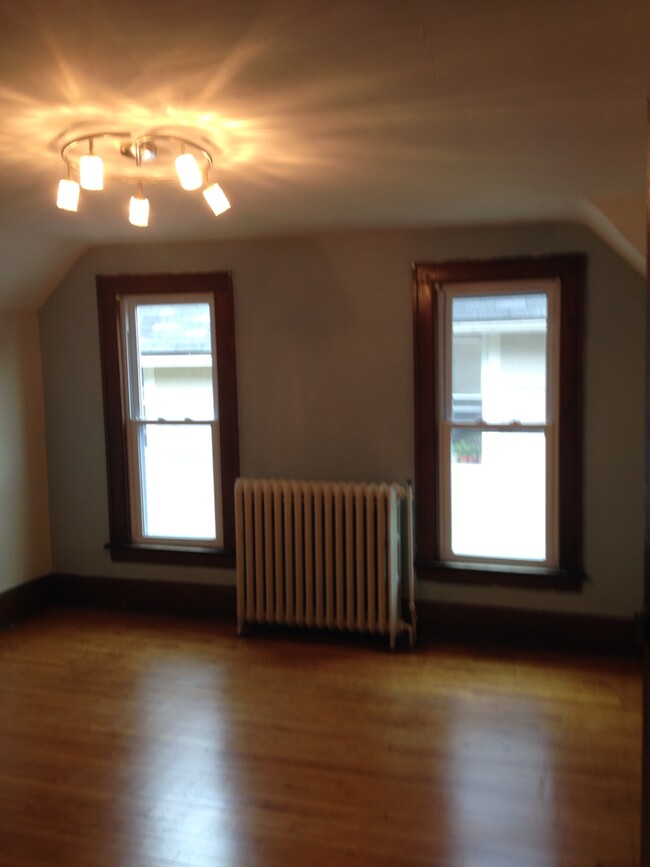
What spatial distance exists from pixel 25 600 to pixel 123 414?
142 centimetres

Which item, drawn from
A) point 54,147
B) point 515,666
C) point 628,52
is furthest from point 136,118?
point 515,666

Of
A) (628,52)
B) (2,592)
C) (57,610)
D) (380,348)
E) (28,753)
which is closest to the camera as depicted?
(628,52)

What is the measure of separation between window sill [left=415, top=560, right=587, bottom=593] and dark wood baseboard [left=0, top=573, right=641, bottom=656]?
154mm

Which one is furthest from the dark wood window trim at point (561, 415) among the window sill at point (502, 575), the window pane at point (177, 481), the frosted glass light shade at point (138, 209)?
the frosted glass light shade at point (138, 209)

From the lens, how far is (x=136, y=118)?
2.12 m

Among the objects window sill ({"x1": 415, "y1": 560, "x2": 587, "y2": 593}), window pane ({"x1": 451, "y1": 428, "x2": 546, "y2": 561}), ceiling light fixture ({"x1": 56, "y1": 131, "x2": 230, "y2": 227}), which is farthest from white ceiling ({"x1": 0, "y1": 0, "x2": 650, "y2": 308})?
window sill ({"x1": 415, "y1": 560, "x2": 587, "y2": 593})

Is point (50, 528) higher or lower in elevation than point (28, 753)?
higher

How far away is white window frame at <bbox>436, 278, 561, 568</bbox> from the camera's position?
12.5ft

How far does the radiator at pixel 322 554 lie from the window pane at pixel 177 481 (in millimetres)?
449

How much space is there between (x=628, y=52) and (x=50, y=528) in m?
4.45

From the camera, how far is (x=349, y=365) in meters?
4.14

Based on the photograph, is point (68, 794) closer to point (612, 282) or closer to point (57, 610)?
point (57, 610)

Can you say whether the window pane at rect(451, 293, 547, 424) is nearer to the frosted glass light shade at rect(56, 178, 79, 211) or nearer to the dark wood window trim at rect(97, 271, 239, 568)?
the dark wood window trim at rect(97, 271, 239, 568)

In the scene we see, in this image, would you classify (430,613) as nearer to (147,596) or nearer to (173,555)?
(173,555)
